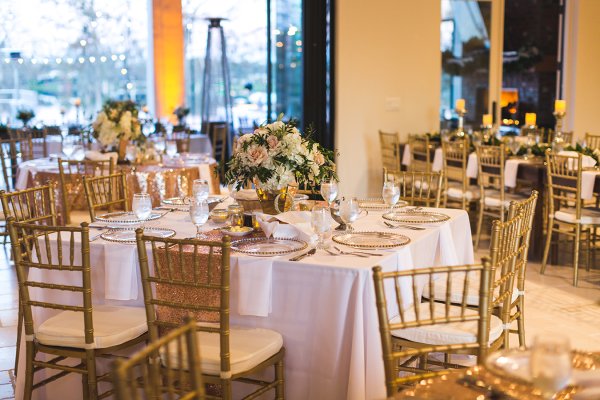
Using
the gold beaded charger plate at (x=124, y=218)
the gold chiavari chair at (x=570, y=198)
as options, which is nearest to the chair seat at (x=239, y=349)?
the gold beaded charger plate at (x=124, y=218)


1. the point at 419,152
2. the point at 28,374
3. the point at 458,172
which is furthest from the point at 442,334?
the point at 419,152

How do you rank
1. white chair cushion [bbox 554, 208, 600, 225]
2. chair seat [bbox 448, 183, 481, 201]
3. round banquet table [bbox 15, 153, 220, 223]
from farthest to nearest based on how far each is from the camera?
chair seat [bbox 448, 183, 481, 201], round banquet table [bbox 15, 153, 220, 223], white chair cushion [bbox 554, 208, 600, 225]

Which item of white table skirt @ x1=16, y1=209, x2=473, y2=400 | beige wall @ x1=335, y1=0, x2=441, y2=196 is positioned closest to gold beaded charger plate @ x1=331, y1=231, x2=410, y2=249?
white table skirt @ x1=16, y1=209, x2=473, y2=400

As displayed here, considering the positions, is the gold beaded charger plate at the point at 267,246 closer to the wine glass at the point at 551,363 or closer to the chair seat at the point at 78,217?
the wine glass at the point at 551,363

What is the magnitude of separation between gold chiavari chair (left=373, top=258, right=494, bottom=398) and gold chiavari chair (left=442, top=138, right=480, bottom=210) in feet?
12.5

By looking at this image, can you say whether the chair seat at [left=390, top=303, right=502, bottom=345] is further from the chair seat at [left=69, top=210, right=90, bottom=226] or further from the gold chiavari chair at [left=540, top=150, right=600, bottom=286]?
the chair seat at [left=69, top=210, right=90, bottom=226]

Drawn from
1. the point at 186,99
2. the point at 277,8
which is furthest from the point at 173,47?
the point at 277,8

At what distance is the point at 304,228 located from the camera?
3.86 meters

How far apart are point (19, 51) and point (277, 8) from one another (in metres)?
5.87

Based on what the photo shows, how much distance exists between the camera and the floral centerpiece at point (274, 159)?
3.89 meters

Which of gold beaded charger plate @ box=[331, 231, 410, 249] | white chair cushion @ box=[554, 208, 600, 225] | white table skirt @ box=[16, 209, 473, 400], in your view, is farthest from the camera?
white chair cushion @ box=[554, 208, 600, 225]

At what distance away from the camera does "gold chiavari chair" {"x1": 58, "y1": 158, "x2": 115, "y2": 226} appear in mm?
6102

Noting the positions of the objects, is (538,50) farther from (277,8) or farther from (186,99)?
(186,99)

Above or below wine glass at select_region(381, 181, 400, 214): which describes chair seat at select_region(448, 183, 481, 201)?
below
